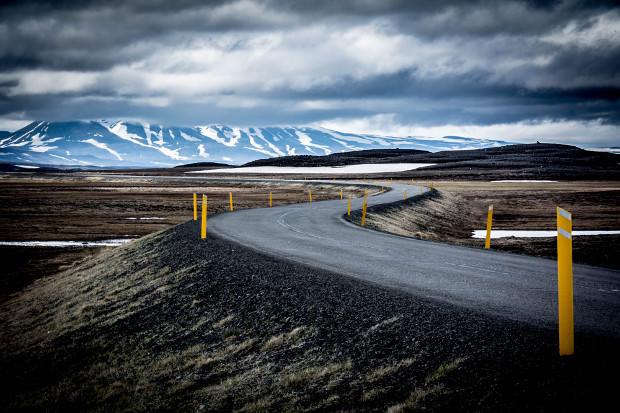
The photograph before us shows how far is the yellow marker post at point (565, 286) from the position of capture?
5.82 meters

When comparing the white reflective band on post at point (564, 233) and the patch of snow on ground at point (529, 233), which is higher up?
the white reflective band on post at point (564, 233)

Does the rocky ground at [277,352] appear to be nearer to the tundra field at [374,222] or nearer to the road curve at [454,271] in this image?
the road curve at [454,271]

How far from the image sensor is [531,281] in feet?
34.4

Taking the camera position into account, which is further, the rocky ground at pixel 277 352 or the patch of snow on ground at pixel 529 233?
the patch of snow on ground at pixel 529 233

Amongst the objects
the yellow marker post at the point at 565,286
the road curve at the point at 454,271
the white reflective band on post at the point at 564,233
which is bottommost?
the road curve at the point at 454,271

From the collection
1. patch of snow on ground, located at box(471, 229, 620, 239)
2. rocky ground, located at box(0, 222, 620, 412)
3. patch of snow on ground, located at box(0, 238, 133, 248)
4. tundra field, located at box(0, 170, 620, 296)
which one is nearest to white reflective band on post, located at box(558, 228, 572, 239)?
rocky ground, located at box(0, 222, 620, 412)

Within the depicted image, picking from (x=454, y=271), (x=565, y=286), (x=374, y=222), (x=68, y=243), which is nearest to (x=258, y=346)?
(x=565, y=286)

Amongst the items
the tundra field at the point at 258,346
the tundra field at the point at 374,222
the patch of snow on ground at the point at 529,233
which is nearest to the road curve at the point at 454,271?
the tundra field at the point at 258,346

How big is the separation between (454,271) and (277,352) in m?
5.53

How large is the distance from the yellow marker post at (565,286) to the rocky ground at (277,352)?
21cm

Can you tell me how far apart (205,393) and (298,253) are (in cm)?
734

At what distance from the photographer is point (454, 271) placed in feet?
38.6

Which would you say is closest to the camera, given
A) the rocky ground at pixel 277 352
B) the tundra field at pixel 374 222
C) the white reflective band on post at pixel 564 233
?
the rocky ground at pixel 277 352

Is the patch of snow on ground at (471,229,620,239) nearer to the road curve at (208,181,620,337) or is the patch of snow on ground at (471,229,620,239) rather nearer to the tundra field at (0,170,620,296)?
the tundra field at (0,170,620,296)
